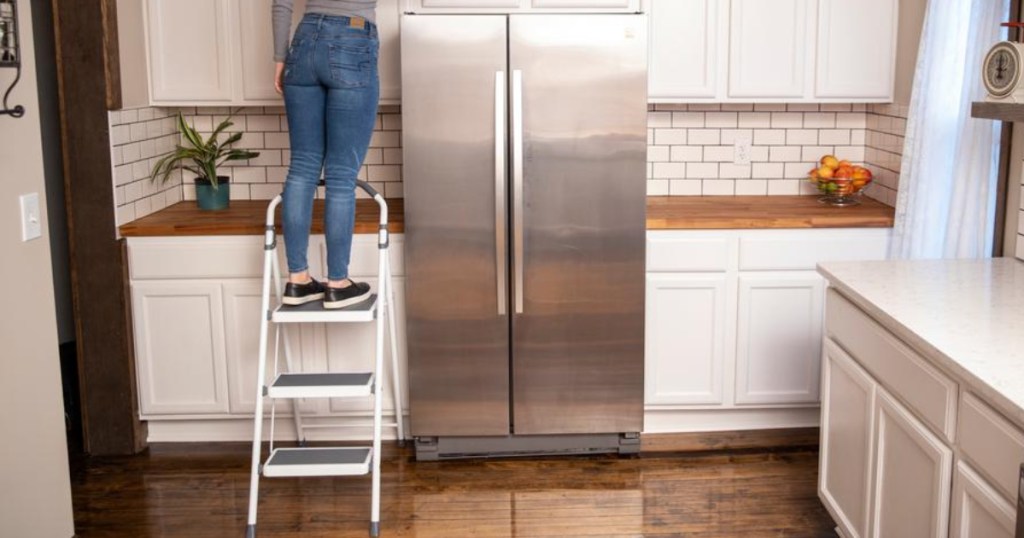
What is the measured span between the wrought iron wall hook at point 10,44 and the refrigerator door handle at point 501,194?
1.54m

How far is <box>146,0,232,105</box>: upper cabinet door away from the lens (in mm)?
4090

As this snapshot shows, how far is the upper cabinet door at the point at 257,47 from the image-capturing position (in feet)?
13.4

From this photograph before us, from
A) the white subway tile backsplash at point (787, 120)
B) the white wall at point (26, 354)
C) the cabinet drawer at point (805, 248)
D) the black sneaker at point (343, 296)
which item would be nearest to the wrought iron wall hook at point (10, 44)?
the white wall at point (26, 354)

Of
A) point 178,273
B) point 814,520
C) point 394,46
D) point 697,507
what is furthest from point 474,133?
point 814,520

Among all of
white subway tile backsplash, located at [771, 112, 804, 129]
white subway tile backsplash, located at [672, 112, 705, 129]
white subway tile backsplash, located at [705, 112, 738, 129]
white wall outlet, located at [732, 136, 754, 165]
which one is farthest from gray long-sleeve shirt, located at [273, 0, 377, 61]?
white subway tile backsplash, located at [771, 112, 804, 129]

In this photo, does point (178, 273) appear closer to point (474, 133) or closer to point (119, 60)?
point (119, 60)

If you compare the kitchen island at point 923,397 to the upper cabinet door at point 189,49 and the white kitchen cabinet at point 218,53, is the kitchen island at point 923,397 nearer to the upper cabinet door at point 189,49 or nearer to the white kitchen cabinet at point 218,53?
the white kitchen cabinet at point 218,53

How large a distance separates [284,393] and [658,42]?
1.96 metres

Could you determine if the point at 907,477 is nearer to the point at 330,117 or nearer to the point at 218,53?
the point at 330,117

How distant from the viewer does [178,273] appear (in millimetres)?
3953

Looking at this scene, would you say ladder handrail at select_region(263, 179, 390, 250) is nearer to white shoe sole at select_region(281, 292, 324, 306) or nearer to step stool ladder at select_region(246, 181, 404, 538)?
step stool ladder at select_region(246, 181, 404, 538)

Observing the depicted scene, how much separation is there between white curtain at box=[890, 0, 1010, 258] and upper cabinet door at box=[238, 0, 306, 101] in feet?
7.39

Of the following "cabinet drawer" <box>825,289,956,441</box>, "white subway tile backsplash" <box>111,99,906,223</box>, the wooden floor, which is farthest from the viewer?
"white subway tile backsplash" <box>111,99,906,223</box>

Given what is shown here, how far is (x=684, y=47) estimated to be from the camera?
415cm
